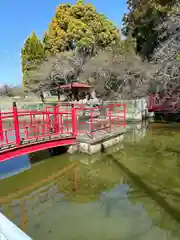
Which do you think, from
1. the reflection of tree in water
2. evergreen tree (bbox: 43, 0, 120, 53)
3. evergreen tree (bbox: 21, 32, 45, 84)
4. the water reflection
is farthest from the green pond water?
evergreen tree (bbox: 43, 0, 120, 53)

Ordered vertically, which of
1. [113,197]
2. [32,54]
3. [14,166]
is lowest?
[113,197]

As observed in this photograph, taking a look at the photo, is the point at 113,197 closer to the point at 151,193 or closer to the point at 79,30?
the point at 151,193

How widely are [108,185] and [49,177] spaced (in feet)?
5.16

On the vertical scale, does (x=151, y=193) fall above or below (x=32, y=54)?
below

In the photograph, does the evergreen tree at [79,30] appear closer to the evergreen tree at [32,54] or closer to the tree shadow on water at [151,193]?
the evergreen tree at [32,54]

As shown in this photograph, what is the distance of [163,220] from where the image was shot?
355 centimetres

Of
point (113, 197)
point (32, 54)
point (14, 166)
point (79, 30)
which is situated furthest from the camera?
point (32, 54)

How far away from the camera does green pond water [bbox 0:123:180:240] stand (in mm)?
3379

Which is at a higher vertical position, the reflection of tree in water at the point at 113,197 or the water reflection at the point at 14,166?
the water reflection at the point at 14,166

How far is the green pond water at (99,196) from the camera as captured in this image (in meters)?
3.38

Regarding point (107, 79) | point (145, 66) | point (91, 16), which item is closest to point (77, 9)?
point (91, 16)

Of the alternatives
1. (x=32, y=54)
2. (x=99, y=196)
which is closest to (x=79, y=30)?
(x=32, y=54)

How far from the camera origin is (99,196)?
14.6ft

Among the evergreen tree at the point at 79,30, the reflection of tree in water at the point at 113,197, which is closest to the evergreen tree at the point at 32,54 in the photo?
the evergreen tree at the point at 79,30
